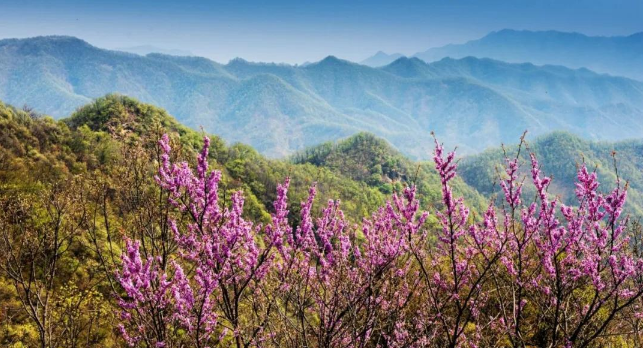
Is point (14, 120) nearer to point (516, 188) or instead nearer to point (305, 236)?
point (305, 236)

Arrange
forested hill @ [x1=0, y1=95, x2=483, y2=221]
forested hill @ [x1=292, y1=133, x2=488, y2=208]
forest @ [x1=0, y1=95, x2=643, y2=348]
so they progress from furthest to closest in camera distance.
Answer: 1. forested hill @ [x1=292, y1=133, x2=488, y2=208]
2. forested hill @ [x1=0, y1=95, x2=483, y2=221]
3. forest @ [x1=0, y1=95, x2=643, y2=348]

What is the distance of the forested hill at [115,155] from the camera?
7207 mm

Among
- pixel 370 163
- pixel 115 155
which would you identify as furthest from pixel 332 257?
pixel 370 163

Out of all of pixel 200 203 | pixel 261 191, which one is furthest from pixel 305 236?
pixel 261 191

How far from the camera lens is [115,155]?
2264 cm

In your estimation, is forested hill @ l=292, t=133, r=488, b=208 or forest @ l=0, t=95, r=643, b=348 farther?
forested hill @ l=292, t=133, r=488, b=208

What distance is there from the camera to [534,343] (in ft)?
40.8

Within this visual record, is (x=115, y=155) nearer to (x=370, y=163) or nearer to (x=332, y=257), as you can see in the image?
(x=332, y=257)

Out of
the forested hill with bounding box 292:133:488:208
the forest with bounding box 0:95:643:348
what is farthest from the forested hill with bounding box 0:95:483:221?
the forested hill with bounding box 292:133:488:208

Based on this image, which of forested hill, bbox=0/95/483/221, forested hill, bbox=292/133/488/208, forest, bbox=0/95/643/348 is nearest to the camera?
forest, bbox=0/95/643/348

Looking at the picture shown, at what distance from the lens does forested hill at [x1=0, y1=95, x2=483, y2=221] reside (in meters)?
7.21

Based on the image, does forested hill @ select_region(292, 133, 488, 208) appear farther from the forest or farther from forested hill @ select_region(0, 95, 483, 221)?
the forest

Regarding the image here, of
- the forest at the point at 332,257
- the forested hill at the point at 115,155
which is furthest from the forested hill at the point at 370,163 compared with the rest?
the forest at the point at 332,257

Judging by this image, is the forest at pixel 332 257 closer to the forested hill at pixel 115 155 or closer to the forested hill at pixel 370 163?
the forested hill at pixel 115 155
